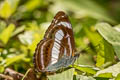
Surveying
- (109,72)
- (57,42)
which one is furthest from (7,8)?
(109,72)

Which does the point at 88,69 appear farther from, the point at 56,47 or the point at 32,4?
the point at 32,4

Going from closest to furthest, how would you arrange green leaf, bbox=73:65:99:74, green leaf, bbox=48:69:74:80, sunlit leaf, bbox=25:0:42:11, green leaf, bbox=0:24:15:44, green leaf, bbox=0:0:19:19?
green leaf, bbox=48:69:74:80, green leaf, bbox=73:65:99:74, green leaf, bbox=0:24:15:44, green leaf, bbox=0:0:19:19, sunlit leaf, bbox=25:0:42:11

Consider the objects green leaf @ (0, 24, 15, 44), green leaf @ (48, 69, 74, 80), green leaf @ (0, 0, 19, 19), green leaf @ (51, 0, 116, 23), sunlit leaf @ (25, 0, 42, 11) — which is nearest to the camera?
green leaf @ (48, 69, 74, 80)

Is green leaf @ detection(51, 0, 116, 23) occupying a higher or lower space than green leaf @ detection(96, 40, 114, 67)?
higher

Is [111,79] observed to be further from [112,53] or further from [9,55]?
[9,55]

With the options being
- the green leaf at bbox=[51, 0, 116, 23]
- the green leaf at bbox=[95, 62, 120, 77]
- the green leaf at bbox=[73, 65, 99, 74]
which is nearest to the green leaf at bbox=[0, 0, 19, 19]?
the green leaf at bbox=[51, 0, 116, 23]

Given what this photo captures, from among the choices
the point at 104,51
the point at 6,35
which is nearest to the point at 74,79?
the point at 104,51

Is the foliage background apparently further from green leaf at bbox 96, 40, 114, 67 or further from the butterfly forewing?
the butterfly forewing
